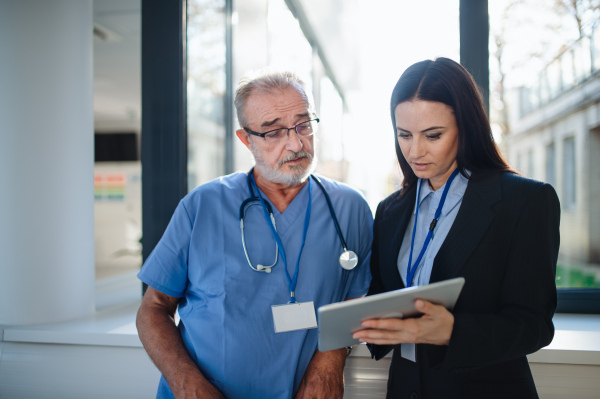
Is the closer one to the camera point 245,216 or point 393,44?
point 245,216

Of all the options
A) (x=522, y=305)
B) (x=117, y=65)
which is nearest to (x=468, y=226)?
(x=522, y=305)

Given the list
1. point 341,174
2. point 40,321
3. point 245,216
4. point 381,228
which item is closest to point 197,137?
point 40,321

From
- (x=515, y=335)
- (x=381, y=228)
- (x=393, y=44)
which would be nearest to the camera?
(x=515, y=335)

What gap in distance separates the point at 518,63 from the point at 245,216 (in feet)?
5.21

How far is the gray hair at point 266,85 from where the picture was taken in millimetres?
1398

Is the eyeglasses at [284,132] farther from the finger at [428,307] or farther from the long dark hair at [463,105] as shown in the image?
the finger at [428,307]

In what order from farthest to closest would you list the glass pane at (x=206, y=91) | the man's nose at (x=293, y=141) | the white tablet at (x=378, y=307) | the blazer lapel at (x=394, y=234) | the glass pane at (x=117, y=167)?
the glass pane at (x=117, y=167), the glass pane at (x=206, y=91), the man's nose at (x=293, y=141), the blazer lapel at (x=394, y=234), the white tablet at (x=378, y=307)

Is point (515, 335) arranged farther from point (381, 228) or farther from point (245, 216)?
point (245, 216)

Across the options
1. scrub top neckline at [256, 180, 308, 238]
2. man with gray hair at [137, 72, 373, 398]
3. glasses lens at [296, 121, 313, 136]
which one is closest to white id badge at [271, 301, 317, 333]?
man with gray hair at [137, 72, 373, 398]

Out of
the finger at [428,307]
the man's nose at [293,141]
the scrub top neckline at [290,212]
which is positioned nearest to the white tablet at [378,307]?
the finger at [428,307]

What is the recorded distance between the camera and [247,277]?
1.29m

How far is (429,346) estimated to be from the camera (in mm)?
1084

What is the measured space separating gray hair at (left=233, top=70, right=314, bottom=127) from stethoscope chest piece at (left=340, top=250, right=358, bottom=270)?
0.50 metres

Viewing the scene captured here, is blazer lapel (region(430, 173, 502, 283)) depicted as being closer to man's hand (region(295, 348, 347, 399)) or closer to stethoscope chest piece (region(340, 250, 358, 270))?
stethoscope chest piece (region(340, 250, 358, 270))
